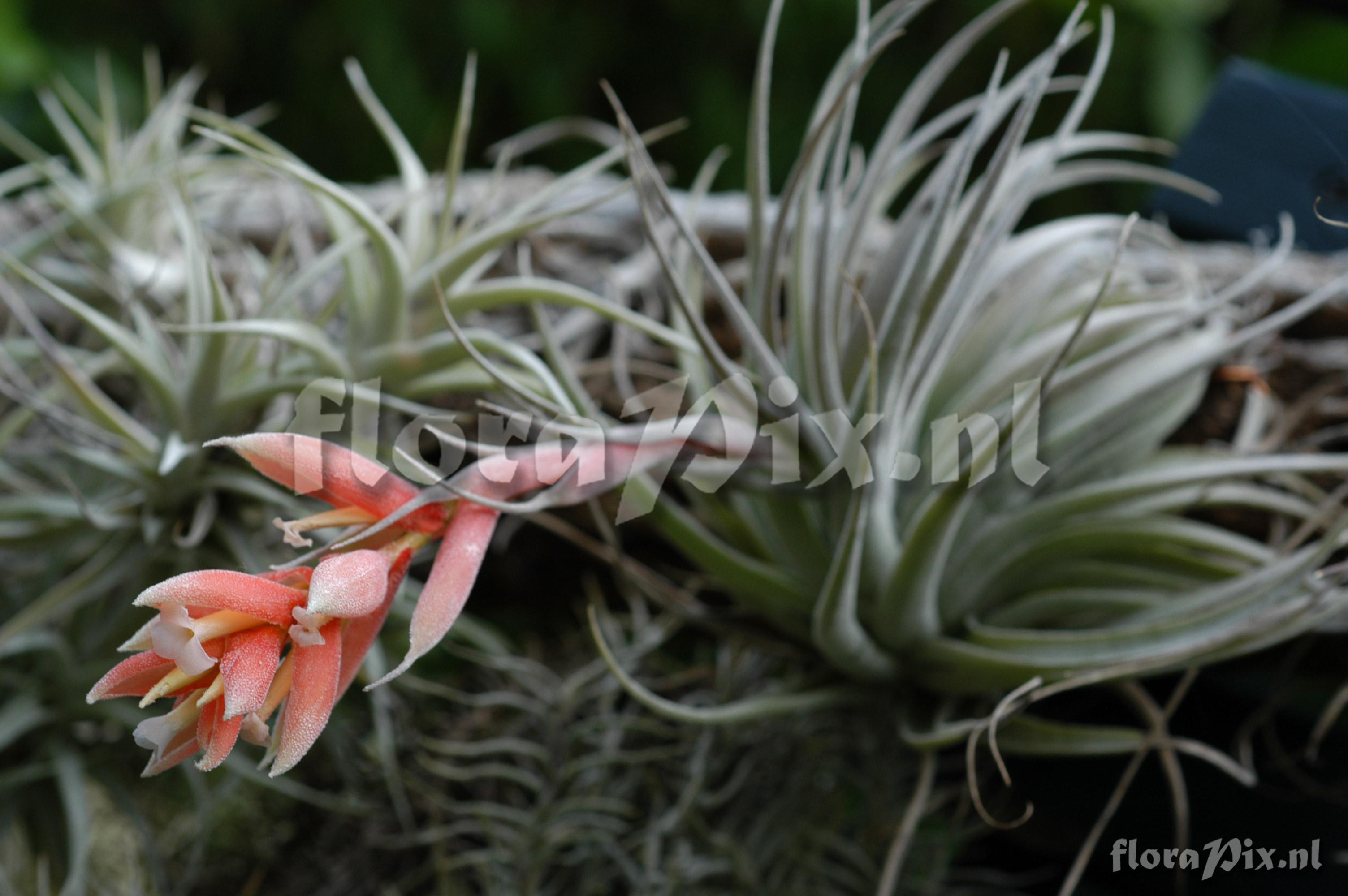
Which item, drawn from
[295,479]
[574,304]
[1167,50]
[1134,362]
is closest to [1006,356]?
[1134,362]

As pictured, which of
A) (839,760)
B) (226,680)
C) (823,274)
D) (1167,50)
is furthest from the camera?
(1167,50)

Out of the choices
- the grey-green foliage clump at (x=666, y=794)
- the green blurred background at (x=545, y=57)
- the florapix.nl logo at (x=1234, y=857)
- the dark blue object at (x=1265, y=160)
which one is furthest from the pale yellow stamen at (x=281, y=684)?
the green blurred background at (x=545, y=57)

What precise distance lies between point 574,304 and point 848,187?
191 mm

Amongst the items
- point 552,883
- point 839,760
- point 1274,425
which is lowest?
point 552,883

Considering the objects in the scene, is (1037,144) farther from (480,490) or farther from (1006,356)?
(480,490)

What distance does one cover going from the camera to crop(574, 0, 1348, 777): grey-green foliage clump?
1.26 ft

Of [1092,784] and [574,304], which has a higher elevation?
[574,304]

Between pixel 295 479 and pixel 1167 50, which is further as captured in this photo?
pixel 1167 50

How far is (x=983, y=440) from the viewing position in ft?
1.28

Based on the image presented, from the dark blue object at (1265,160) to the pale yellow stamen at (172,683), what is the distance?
0.57 m

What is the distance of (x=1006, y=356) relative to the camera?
0.48 meters

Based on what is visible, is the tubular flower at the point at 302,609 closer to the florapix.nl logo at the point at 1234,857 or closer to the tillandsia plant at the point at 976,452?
the tillandsia plant at the point at 976,452

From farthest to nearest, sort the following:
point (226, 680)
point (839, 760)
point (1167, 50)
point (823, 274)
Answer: point (1167, 50), point (839, 760), point (823, 274), point (226, 680)

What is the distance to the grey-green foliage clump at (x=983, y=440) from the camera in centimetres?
38
